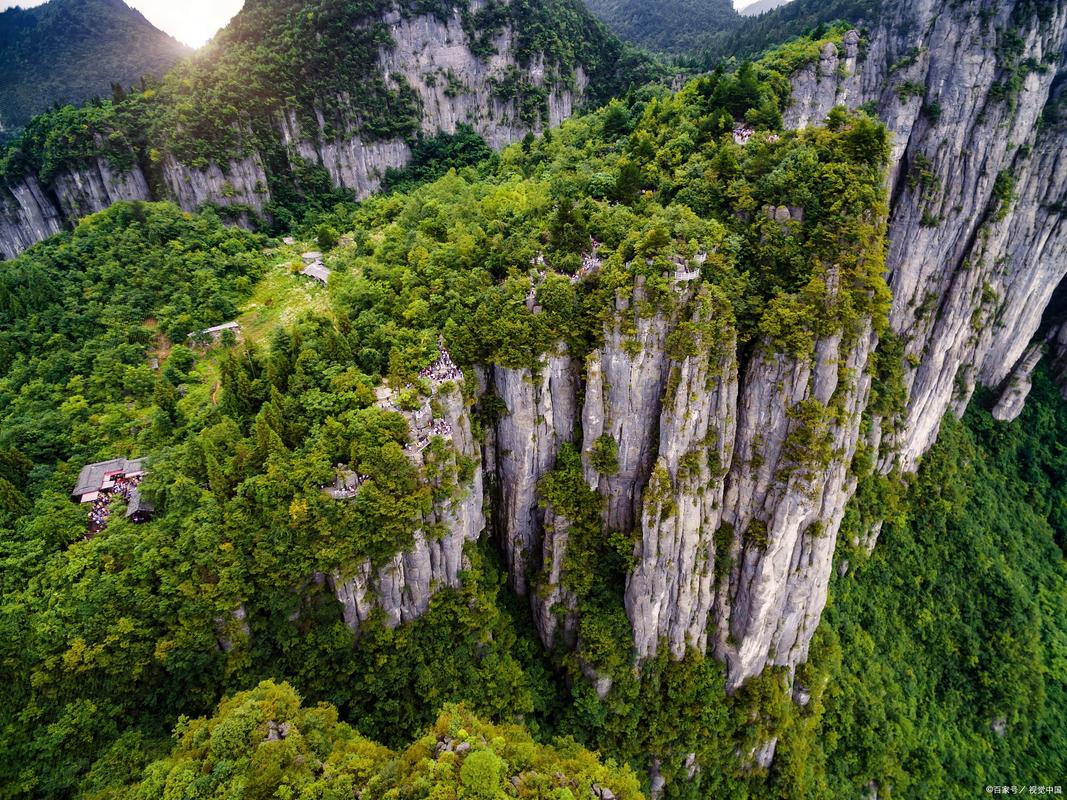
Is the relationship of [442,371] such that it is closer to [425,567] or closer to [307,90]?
[425,567]

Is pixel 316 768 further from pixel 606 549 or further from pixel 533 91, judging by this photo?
pixel 533 91

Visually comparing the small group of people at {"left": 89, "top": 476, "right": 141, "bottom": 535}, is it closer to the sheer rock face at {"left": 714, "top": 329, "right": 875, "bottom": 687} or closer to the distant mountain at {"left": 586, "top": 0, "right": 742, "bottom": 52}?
the sheer rock face at {"left": 714, "top": 329, "right": 875, "bottom": 687}

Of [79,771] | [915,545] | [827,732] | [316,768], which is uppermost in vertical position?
[316,768]

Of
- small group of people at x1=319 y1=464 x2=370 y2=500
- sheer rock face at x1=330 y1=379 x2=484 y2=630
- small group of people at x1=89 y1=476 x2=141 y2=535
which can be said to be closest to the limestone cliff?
sheer rock face at x1=330 y1=379 x2=484 y2=630

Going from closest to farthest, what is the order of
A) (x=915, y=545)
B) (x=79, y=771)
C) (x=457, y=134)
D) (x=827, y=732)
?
(x=79, y=771) < (x=827, y=732) < (x=915, y=545) < (x=457, y=134)

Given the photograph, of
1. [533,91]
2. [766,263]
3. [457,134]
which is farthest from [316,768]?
[533,91]

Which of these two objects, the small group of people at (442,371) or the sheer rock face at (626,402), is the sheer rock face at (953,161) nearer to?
the sheer rock face at (626,402)
